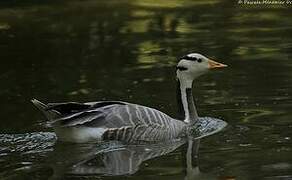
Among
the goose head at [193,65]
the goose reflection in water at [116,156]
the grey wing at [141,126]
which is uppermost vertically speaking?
the goose head at [193,65]

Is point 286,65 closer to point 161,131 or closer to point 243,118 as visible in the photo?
point 243,118

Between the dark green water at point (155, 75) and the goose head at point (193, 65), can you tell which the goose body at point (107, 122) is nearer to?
the dark green water at point (155, 75)

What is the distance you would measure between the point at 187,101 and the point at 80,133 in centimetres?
200

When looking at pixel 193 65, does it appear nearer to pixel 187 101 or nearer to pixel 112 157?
pixel 187 101

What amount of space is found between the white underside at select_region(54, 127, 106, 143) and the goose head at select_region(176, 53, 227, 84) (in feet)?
5.93

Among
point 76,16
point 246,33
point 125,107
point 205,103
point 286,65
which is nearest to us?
point 125,107

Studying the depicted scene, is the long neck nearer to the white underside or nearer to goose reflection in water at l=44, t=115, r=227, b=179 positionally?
goose reflection in water at l=44, t=115, r=227, b=179

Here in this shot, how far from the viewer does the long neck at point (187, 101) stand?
11.2m

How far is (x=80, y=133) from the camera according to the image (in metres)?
10.0

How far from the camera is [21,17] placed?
84.6 feet

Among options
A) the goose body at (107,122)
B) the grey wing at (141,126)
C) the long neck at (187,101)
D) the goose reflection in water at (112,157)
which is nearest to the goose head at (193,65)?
the long neck at (187,101)

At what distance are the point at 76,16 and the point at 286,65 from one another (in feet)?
39.4

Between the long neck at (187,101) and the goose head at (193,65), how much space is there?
0.12m

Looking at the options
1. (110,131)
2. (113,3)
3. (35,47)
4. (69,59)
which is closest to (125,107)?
(110,131)
